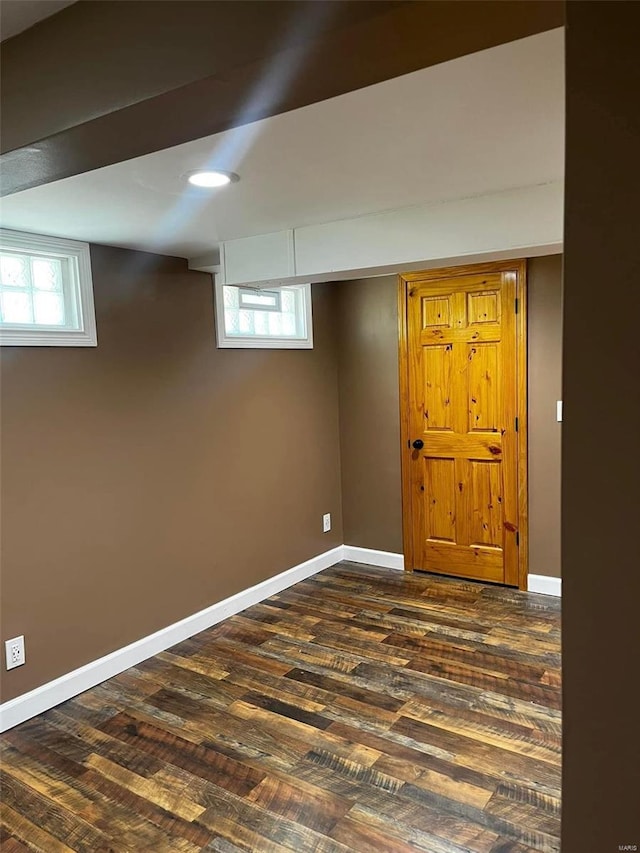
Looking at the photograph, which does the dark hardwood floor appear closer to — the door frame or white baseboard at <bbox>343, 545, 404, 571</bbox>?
the door frame

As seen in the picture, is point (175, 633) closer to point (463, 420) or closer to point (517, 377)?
point (463, 420)

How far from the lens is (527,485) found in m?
4.12

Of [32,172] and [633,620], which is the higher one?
[32,172]

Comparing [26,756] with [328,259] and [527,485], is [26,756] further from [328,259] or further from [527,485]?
[527,485]

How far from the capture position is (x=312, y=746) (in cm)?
259

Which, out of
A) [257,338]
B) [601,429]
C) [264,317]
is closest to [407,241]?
[257,338]

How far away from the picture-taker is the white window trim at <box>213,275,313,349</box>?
388 centimetres

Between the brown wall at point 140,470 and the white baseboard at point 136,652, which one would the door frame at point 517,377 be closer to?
the brown wall at point 140,470

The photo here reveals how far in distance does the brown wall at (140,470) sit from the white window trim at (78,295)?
0.17ft

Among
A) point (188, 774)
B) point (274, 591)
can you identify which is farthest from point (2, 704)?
point (274, 591)

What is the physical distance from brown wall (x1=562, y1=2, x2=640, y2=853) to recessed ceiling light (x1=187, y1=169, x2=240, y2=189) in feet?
4.82

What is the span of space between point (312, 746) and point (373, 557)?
236 cm

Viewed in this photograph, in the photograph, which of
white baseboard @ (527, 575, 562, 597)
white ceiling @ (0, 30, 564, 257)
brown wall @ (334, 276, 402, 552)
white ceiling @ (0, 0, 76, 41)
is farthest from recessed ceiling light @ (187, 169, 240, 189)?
white baseboard @ (527, 575, 562, 597)

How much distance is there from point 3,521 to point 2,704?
2.71ft
